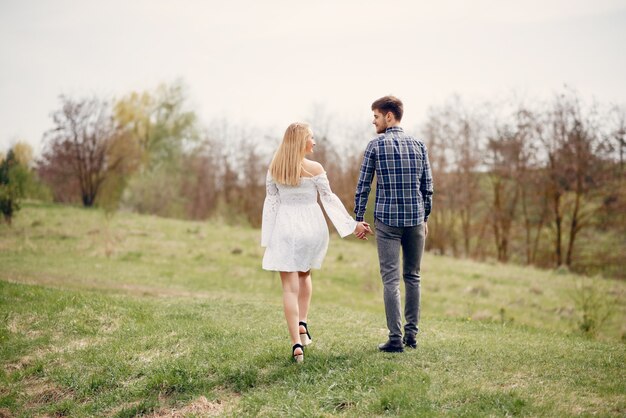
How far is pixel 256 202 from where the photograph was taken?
40562 mm

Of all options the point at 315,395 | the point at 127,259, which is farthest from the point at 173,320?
the point at 127,259

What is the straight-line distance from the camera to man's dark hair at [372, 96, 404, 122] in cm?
569

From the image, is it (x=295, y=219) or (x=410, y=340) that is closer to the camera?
(x=295, y=219)

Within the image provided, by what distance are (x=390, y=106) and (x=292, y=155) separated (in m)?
1.21

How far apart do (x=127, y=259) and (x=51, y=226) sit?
691cm

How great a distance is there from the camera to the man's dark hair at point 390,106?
5.69m

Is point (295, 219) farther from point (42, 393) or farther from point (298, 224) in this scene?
point (42, 393)

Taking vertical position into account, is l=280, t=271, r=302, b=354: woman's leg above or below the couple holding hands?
below

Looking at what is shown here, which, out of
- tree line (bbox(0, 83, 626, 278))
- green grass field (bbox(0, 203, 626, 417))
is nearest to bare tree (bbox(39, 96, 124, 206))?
tree line (bbox(0, 83, 626, 278))

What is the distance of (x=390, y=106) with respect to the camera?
5.71 meters

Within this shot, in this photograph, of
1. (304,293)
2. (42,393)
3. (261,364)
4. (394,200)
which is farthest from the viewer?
(42,393)

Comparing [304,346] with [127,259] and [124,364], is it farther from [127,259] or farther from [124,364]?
[127,259]

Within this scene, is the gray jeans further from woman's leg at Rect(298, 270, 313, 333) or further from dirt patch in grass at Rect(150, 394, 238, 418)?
dirt patch in grass at Rect(150, 394, 238, 418)

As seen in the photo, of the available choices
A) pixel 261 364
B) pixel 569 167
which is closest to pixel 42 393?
pixel 261 364
